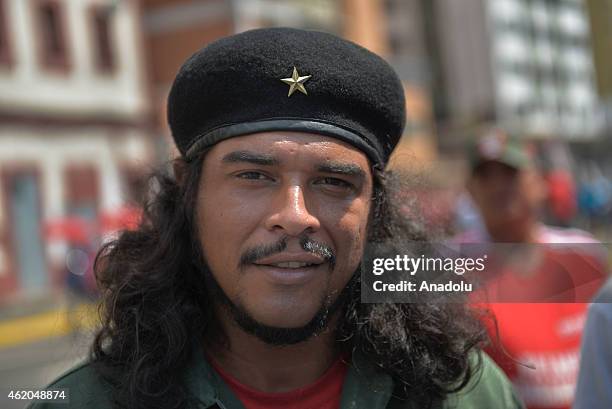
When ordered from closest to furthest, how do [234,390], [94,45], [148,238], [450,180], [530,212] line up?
1. [234,390]
2. [148,238]
3. [530,212]
4. [94,45]
5. [450,180]

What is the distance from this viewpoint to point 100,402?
5.65 ft

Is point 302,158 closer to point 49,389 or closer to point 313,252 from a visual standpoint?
point 313,252

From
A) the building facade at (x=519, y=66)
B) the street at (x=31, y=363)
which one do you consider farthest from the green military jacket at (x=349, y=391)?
the building facade at (x=519, y=66)

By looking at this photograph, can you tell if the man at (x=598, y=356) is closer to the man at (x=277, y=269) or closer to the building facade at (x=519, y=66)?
the man at (x=277, y=269)

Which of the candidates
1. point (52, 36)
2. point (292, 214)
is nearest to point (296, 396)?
point (292, 214)

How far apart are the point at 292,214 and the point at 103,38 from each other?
20.6 metres

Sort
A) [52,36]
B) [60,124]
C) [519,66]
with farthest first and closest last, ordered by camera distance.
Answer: [519,66], [52,36], [60,124]

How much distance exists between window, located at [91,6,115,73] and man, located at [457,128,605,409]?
18.1 meters

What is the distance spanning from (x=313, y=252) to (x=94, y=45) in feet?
66.4

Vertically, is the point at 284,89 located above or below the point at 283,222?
above

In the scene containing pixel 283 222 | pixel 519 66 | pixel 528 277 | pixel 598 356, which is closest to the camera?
pixel 283 222

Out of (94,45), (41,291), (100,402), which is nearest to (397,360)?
(100,402)

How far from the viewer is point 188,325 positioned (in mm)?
1845

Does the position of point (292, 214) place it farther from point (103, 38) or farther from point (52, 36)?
point (103, 38)
